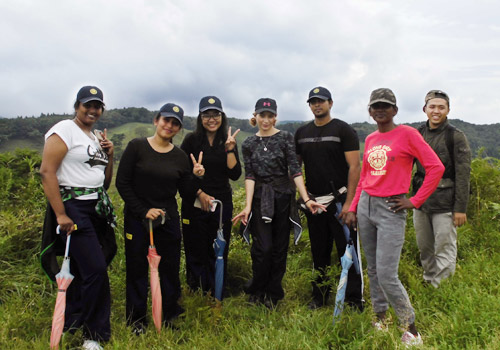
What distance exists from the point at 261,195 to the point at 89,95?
2.10 meters

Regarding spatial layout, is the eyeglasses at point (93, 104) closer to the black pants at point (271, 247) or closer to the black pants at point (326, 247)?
the black pants at point (271, 247)

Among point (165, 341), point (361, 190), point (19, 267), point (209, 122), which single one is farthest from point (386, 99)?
point (19, 267)

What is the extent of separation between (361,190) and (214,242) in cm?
180

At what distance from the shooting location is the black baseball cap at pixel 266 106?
409cm

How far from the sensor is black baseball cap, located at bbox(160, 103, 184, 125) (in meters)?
3.69

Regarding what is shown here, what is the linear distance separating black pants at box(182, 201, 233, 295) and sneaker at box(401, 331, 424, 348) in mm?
2062

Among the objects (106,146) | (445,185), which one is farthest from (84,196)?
(445,185)

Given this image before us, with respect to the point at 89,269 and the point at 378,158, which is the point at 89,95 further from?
the point at 378,158

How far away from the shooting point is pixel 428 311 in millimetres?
3938

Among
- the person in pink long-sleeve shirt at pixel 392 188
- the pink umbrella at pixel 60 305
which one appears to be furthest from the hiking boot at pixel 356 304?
the pink umbrella at pixel 60 305

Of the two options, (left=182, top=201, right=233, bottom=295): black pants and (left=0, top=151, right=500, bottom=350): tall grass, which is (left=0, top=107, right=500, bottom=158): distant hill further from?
(left=182, top=201, right=233, bottom=295): black pants

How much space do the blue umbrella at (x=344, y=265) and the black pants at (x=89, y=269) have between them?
2.19m

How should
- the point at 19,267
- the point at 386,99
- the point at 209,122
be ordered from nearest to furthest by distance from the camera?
1. the point at 386,99
2. the point at 209,122
3. the point at 19,267

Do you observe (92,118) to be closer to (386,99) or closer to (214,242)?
(214,242)
